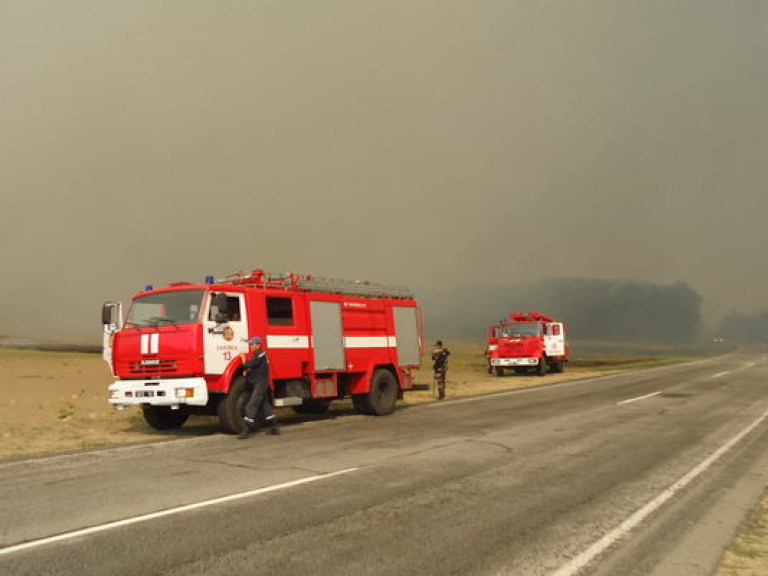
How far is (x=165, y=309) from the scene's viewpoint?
11.7 meters

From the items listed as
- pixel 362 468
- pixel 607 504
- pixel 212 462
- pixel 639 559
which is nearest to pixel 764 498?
pixel 607 504

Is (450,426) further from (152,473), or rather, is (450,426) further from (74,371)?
(74,371)

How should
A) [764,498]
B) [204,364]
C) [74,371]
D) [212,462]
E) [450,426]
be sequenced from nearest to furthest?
[764,498] → [212,462] → [204,364] → [450,426] → [74,371]

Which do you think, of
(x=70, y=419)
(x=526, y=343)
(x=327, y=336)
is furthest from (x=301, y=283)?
(x=526, y=343)

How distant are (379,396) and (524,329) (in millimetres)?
19825

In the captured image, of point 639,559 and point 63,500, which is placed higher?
point 63,500

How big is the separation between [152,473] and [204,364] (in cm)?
341

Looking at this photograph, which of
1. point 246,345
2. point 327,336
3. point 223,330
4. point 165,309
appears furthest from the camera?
point 327,336

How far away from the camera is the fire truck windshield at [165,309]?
1138cm

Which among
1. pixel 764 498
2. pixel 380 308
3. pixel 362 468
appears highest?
pixel 380 308

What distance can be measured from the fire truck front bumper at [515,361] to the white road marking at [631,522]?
22856 millimetres

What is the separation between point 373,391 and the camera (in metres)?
14.7

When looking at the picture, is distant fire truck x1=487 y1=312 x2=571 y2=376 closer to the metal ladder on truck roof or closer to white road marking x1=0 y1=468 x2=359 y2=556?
the metal ladder on truck roof

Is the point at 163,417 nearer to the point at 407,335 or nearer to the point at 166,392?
the point at 166,392
